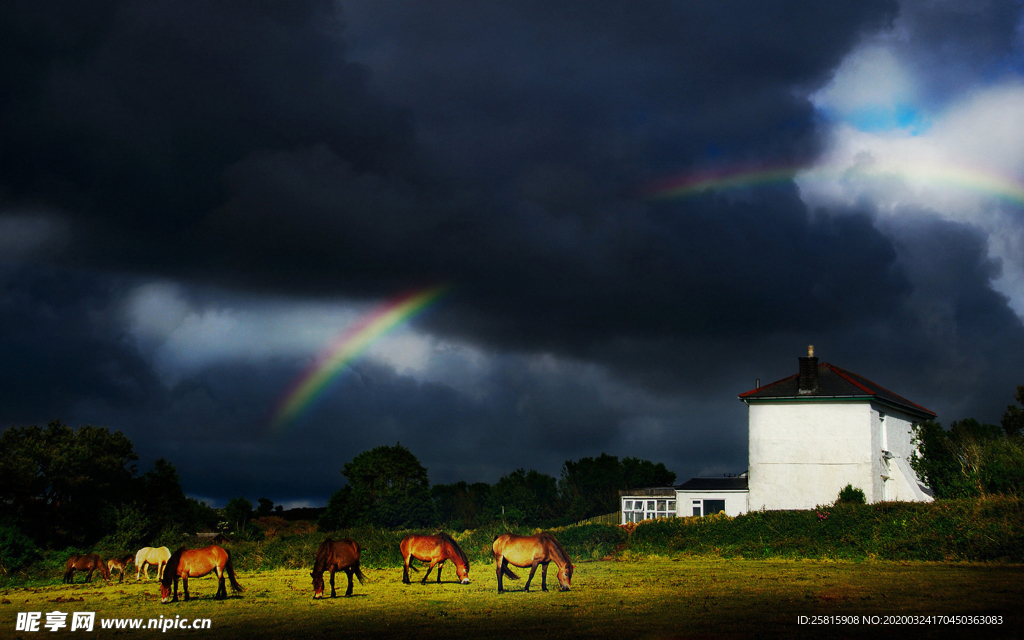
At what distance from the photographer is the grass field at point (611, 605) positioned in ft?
46.3

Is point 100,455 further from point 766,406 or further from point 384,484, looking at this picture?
point 384,484

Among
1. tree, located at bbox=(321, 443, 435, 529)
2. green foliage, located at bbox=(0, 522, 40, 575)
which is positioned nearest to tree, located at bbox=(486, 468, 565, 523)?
tree, located at bbox=(321, 443, 435, 529)

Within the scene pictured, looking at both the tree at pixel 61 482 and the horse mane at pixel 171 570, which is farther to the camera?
the tree at pixel 61 482

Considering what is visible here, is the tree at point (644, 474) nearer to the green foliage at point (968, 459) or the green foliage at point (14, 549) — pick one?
the green foliage at point (968, 459)

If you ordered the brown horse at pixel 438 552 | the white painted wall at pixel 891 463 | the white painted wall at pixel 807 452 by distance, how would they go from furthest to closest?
the white painted wall at pixel 891 463
the white painted wall at pixel 807 452
the brown horse at pixel 438 552

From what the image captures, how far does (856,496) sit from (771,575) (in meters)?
23.9

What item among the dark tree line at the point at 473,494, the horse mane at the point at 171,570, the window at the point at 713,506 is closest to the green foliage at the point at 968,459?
the window at the point at 713,506

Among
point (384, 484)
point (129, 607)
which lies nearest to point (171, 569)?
point (129, 607)

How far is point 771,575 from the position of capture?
25062 mm

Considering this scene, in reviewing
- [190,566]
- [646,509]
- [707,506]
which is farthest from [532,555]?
[646,509]

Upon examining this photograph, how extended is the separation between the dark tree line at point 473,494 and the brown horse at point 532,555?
265ft

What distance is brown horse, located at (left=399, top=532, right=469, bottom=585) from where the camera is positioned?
24359 mm

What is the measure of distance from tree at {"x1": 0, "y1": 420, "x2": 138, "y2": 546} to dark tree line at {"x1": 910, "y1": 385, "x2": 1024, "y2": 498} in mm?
49054

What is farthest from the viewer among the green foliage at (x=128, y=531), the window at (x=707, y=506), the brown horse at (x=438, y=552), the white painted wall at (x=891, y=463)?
the window at (x=707, y=506)
